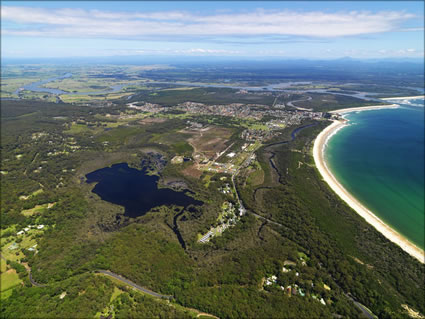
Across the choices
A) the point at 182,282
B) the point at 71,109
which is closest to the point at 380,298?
the point at 182,282

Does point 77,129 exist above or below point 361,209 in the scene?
above

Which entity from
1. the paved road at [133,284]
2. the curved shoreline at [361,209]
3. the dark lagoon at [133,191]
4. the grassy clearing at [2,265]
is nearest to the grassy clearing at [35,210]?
the dark lagoon at [133,191]

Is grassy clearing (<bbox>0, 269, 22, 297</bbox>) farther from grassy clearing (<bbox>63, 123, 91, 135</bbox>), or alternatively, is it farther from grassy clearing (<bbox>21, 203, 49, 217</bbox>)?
grassy clearing (<bbox>63, 123, 91, 135</bbox>)

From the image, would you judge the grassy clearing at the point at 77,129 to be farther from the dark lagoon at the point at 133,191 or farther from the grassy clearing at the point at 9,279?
the grassy clearing at the point at 9,279

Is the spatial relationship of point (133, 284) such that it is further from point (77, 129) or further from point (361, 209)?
point (77, 129)

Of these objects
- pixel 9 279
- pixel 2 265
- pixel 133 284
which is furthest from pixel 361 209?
pixel 2 265
